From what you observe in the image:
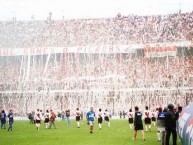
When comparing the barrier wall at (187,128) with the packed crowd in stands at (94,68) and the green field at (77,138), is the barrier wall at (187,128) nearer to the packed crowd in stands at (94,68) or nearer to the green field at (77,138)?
the green field at (77,138)

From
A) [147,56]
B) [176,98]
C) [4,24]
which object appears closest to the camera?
[176,98]

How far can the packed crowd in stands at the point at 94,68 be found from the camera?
187 feet

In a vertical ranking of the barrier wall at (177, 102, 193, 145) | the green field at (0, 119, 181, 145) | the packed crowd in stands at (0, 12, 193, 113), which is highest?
the packed crowd in stands at (0, 12, 193, 113)

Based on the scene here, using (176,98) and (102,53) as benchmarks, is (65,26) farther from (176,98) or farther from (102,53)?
(176,98)

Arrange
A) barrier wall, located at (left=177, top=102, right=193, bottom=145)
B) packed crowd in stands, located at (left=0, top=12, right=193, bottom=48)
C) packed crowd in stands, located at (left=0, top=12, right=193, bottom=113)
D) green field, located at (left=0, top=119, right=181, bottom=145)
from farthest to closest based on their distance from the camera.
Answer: packed crowd in stands, located at (left=0, top=12, right=193, bottom=48)
packed crowd in stands, located at (left=0, top=12, right=193, bottom=113)
green field, located at (left=0, top=119, right=181, bottom=145)
barrier wall, located at (left=177, top=102, right=193, bottom=145)

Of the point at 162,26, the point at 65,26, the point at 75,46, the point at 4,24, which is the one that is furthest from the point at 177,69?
the point at 4,24

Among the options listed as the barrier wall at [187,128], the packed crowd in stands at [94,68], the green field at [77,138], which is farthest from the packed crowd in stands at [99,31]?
the barrier wall at [187,128]

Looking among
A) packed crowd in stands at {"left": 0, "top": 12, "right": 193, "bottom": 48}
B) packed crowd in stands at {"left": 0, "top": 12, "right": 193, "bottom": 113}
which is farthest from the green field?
→ packed crowd in stands at {"left": 0, "top": 12, "right": 193, "bottom": 48}

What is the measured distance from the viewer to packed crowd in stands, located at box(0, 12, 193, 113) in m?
57.1

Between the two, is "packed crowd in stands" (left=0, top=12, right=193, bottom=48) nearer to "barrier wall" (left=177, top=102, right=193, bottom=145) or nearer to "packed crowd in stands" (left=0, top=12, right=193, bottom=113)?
"packed crowd in stands" (left=0, top=12, right=193, bottom=113)

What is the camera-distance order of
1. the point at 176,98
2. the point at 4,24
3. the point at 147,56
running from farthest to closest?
the point at 4,24 → the point at 147,56 → the point at 176,98

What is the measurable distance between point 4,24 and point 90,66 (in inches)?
825

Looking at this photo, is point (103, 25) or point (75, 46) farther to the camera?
point (103, 25)

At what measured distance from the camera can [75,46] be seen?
2692 inches
